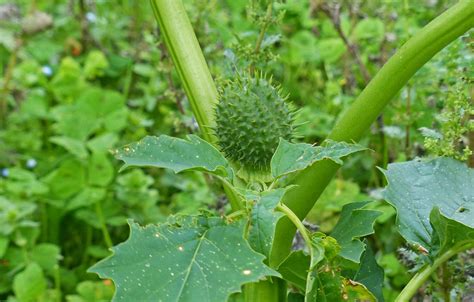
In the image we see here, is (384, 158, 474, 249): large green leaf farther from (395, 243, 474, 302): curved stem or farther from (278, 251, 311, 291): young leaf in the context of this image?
(278, 251, 311, 291): young leaf

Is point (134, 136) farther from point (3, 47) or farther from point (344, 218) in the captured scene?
point (344, 218)

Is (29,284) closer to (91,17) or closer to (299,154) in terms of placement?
(299,154)

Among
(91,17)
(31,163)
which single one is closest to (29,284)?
(31,163)

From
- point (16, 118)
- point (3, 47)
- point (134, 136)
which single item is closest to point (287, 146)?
point (134, 136)

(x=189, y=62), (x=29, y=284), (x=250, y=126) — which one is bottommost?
(x=29, y=284)

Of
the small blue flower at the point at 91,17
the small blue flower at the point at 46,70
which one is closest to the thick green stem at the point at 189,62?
the small blue flower at the point at 46,70
